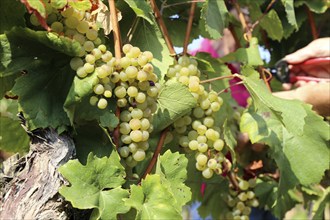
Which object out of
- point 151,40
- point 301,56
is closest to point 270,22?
point 301,56

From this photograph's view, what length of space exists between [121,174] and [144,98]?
0.28 ft

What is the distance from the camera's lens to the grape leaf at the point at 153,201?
0.55 meters

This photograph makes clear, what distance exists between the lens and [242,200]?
3.25 feet

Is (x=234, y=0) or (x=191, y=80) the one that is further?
(x=234, y=0)

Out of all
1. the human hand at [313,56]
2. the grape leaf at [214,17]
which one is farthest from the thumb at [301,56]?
the grape leaf at [214,17]

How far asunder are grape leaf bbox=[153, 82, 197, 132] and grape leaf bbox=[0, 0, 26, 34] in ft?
0.60

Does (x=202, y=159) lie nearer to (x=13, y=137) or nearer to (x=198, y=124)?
(x=198, y=124)

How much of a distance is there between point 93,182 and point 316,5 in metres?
0.76

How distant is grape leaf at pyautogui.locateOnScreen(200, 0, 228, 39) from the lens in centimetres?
75

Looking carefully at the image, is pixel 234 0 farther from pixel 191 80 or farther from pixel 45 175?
pixel 45 175

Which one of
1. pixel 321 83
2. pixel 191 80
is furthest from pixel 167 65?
pixel 321 83

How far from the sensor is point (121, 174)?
579 mm

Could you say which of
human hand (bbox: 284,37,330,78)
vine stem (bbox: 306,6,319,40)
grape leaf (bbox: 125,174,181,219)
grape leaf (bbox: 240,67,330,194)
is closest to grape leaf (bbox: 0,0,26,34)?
grape leaf (bbox: 125,174,181,219)

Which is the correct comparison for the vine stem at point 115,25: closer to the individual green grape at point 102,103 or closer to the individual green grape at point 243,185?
the individual green grape at point 102,103
